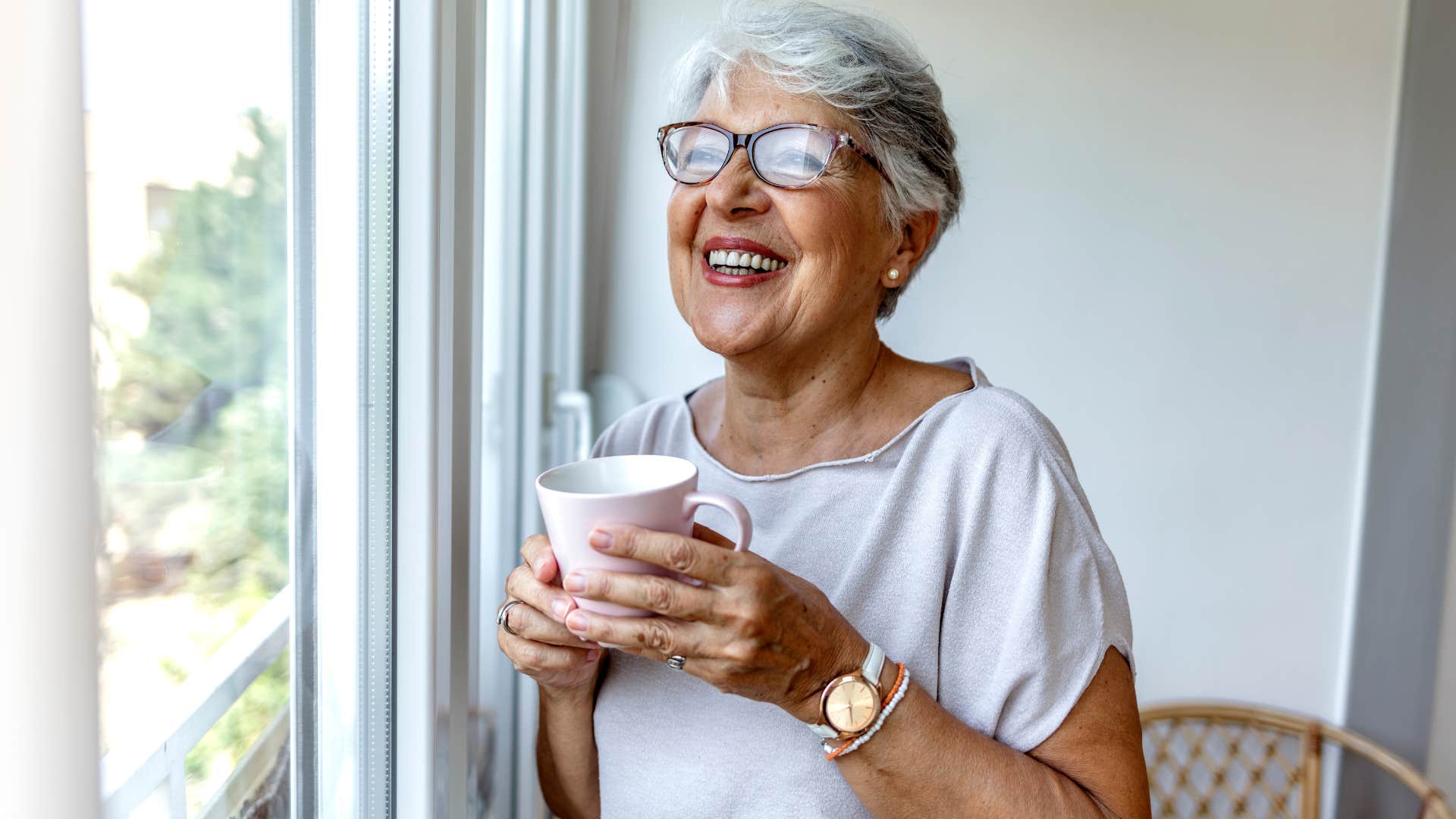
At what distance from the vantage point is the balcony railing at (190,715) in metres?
0.50

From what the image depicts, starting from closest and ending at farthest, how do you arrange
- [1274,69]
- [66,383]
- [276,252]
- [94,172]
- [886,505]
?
1. [66,383]
2. [94,172]
3. [276,252]
4. [886,505]
5. [1274,69]

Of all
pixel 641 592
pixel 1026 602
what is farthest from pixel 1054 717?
pixel 641 592

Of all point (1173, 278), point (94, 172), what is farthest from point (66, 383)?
point (1173, 278)

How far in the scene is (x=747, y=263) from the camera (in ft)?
3.34

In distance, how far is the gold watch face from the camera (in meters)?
0.80

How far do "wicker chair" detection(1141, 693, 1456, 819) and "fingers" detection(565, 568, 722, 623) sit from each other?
4.88ft

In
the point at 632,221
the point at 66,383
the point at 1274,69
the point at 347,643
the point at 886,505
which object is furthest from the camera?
the point at 632,221

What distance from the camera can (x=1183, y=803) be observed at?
6.57ft

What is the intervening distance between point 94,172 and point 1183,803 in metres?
2.18

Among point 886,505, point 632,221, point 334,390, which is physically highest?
point 632,221

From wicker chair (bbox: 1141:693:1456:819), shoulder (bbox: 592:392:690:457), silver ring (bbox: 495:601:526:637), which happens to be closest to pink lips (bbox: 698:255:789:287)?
shoulder (bbox: 592:392:690:457)

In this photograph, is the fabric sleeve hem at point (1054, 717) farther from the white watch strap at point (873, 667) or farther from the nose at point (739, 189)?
the nose at point (739, 189)

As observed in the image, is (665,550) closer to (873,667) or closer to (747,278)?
(873,667)

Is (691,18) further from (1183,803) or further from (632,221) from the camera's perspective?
(1183,803)
